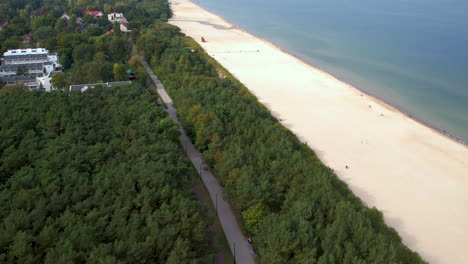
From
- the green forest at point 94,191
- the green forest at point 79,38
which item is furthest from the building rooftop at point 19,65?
the green forest at point 94,191

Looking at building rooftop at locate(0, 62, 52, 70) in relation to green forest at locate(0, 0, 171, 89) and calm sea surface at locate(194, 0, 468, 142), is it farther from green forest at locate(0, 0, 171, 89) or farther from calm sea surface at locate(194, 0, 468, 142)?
calm sea surface at locate(194, 0, 468, 142)

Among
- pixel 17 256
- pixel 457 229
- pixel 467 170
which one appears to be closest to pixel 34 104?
pixel 17 256

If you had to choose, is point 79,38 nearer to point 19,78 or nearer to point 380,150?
point 19,78

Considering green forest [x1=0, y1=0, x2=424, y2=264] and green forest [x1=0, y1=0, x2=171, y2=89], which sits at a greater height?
green forest [x1=0, y1=0, x2=424, y2=264]

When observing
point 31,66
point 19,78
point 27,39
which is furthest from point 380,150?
point 27,39

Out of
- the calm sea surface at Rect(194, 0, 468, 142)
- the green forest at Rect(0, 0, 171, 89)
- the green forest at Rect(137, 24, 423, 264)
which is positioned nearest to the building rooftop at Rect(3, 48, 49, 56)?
the green forest at Rect(0, 0, 171, 89)

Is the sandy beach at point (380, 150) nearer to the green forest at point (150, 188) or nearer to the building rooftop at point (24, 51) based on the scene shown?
the green forest at point (150, 188)
